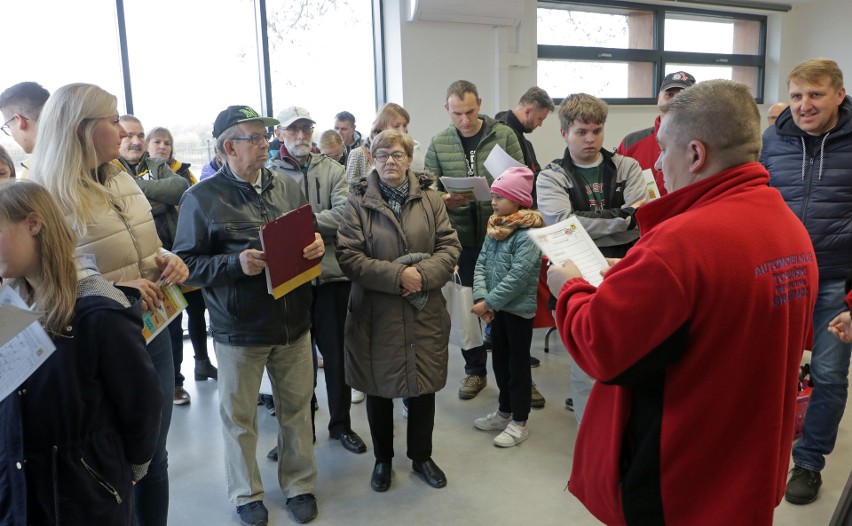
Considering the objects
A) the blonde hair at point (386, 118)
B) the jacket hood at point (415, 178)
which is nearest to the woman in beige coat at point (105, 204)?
the jacket hood at point (415, 178)

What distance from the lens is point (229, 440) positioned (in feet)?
7.90

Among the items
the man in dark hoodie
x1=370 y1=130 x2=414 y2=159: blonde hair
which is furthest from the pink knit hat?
the man in dark hoodie

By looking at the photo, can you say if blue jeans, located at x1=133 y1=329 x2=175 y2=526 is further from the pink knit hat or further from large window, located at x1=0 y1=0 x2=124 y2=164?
large window, located at x1=0 y1=0 x2=124 y2=164

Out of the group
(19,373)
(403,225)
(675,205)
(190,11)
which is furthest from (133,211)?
(190,11)

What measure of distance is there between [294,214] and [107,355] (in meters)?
0.92

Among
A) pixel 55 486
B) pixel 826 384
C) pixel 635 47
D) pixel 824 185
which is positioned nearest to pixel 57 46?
pixel 55 486

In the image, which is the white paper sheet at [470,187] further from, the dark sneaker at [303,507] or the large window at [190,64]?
the large window at [190,64]

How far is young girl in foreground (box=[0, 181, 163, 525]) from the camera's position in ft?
4.43

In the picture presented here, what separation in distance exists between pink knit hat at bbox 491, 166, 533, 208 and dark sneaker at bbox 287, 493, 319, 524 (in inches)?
61.8

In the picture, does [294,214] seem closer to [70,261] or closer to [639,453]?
[70,261]

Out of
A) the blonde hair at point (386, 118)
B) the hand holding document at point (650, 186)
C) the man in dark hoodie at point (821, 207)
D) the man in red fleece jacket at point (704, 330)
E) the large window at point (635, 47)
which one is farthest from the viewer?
the large window at point (635, 47)

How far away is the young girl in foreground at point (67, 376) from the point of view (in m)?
1.35

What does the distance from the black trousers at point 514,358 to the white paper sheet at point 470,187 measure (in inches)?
29.6

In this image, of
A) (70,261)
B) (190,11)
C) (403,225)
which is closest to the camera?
(70,261)
